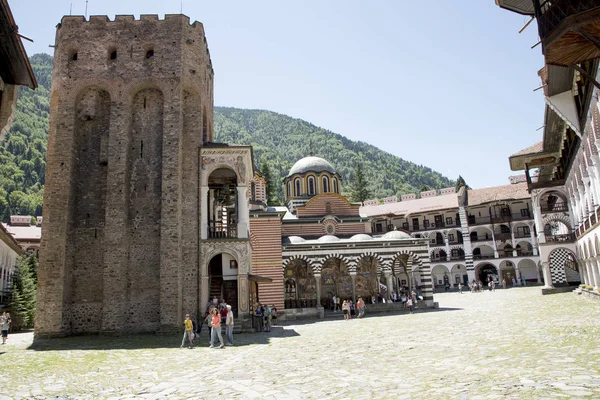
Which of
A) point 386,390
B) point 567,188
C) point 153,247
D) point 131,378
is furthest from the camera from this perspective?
point 567,188

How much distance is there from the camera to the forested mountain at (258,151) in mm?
98188

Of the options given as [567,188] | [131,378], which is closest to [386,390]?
[131,378]

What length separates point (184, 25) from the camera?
21578 mm

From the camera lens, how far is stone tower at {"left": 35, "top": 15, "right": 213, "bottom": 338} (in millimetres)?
18672

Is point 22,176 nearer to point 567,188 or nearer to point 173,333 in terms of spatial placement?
point 173,333

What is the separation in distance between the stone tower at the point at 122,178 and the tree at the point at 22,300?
31.3 ft

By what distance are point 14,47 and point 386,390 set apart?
9.13 metres

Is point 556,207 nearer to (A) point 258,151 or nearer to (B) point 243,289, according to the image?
(B) point 243,289

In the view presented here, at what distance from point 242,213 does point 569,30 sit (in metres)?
14.5

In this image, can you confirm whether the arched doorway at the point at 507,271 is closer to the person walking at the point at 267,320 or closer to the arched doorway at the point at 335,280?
the arched doorway at the point at 335,280

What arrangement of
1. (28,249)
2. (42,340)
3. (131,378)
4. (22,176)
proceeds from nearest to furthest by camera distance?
(131,378) < (42,340) < (28,249) < (22,176)

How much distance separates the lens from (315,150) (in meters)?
148

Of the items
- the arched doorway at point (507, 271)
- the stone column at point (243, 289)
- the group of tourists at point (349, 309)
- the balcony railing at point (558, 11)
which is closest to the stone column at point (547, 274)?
the group of tourists at point (349, 309)

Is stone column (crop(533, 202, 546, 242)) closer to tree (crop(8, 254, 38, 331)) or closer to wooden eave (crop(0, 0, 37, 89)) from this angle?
wooden eave (crop(0, 0, 37, 89))
